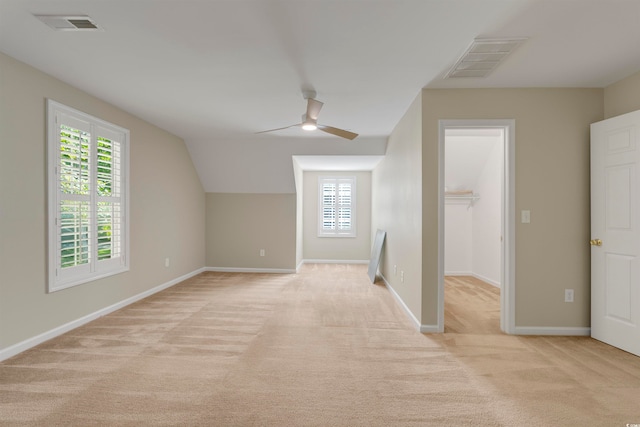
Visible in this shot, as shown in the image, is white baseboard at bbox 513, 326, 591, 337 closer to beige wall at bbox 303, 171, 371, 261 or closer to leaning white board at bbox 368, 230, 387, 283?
leaning white board at bbox 368, 230, 387, 283

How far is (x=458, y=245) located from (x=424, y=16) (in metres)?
5.08

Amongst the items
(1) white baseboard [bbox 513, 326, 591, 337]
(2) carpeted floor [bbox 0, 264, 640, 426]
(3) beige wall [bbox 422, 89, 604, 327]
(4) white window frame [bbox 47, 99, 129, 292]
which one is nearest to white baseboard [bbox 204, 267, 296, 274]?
(4) white window frame [bbox 47, 99, 129, 292]

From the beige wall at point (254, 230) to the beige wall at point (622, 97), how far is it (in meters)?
4.91

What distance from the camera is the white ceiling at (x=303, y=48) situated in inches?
78.2

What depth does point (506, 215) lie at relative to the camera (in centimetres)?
330

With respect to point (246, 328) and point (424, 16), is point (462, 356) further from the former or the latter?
point (424, 16)

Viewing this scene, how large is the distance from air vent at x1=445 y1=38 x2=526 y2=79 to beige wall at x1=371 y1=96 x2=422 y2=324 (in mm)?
552

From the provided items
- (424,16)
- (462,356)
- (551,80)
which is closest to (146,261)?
(462,356)

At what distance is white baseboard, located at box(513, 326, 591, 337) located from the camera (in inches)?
127

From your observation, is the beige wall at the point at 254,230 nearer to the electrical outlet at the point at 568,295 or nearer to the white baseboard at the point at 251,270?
the white baseboard at the point at 251,270

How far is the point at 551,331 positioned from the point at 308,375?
8.40 feet

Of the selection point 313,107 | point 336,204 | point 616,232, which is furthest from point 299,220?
point 616,232

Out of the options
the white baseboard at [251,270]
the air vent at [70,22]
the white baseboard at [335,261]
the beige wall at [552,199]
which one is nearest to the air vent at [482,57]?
the beige wall at [552,199]

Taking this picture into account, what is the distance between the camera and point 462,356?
275cm
